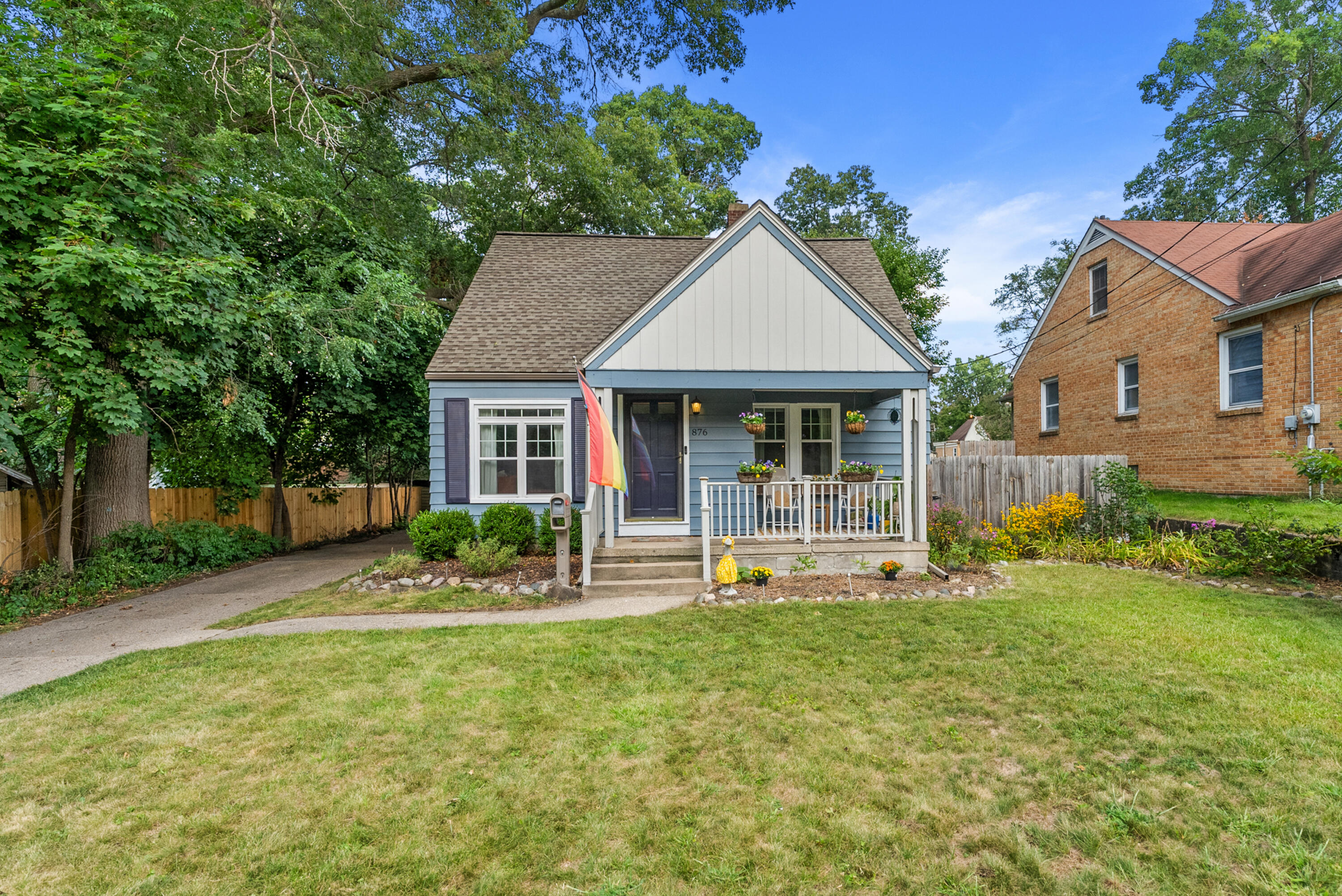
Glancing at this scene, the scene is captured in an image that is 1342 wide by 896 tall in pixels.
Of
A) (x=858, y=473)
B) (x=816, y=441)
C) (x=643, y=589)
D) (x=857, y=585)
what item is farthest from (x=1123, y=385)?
(x=643, y=589)

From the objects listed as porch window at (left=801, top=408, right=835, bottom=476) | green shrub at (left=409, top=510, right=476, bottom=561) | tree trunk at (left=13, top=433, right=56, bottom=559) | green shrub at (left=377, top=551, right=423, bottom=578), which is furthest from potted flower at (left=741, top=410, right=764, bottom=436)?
tree trunk at (left=13, top=433, right=56, bottom=559)

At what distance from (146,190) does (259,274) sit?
93.0 inches

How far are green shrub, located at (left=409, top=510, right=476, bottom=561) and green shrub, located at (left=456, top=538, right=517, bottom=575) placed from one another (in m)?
0.25

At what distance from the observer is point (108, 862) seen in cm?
234

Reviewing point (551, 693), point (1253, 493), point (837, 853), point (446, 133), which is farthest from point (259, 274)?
point (1253, 493)

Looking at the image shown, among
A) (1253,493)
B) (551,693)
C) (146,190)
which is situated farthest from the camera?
(1253,493)

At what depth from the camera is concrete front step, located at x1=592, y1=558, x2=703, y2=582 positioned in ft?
23.5

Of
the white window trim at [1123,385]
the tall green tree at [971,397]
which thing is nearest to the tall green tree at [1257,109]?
the white window trim at [1123,385]

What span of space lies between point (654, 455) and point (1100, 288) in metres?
13.5

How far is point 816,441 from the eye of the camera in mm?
9547

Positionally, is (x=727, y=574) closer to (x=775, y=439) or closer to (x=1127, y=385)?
(x=775, y=439)

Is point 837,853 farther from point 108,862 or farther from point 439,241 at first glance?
point 439,241

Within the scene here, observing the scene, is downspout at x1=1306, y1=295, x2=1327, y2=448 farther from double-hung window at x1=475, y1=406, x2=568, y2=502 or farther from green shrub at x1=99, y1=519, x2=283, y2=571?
green shrub at x1=99, y1=519, x2=283, y2=571

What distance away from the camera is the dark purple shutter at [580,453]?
356 inches
